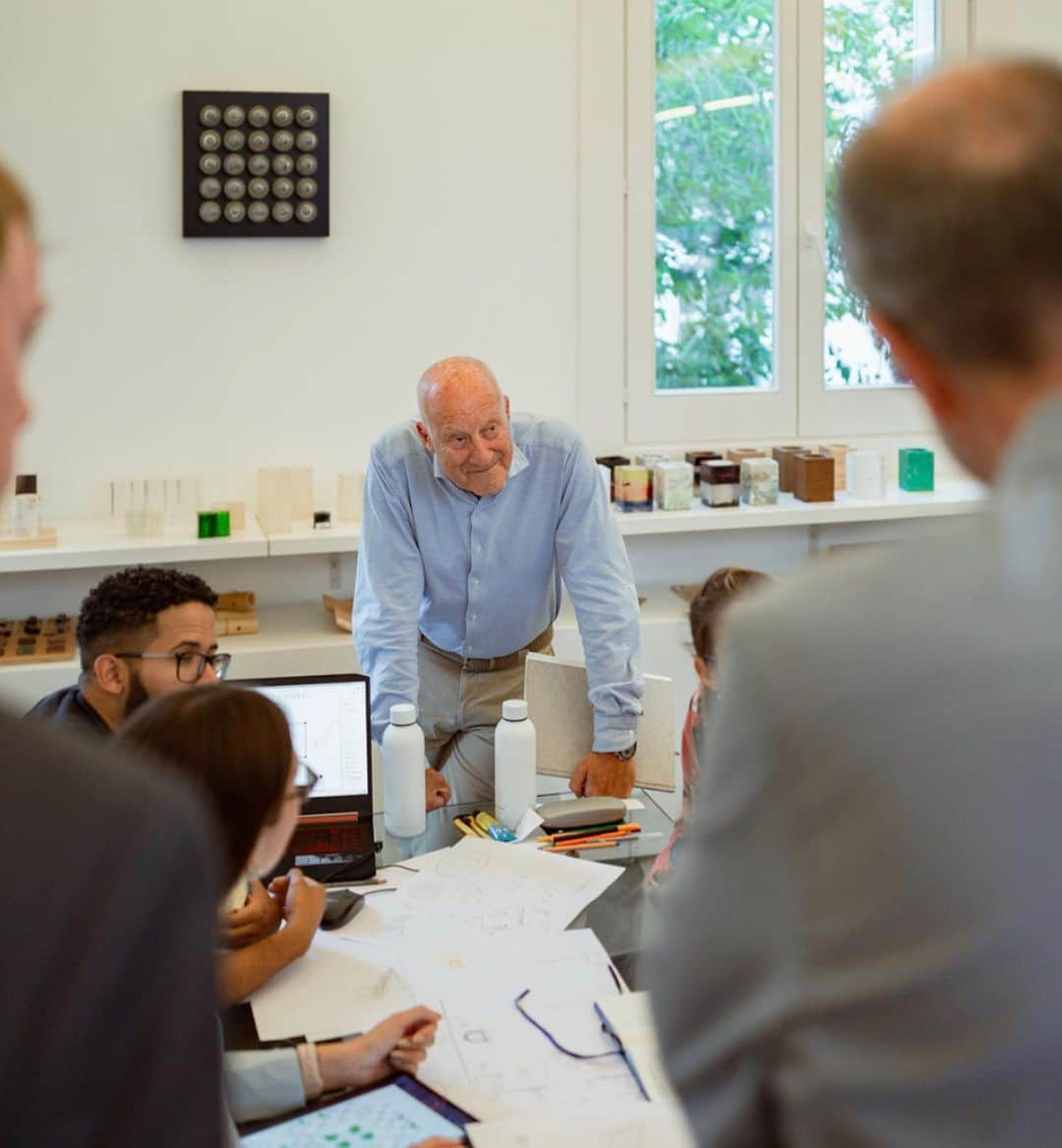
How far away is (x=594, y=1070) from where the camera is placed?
167 centimetres

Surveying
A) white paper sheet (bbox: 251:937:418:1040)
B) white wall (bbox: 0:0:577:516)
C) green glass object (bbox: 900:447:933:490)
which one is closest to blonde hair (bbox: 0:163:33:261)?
white paper sheet (bbox: 251:937:418:1040)

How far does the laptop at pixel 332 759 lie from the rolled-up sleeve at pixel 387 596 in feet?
1.73

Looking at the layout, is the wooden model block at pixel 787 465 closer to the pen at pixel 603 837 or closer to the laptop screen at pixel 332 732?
the pen at pixel 603 837

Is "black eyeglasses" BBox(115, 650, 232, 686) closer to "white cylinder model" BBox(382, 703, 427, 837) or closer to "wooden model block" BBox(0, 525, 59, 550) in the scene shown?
"white cylinder model" BBox(382, 703, 427, 837)

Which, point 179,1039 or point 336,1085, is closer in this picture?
point 179,1039

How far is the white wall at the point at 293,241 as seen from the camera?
3615 millimetres

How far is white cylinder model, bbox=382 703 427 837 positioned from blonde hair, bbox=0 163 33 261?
1.73 metres

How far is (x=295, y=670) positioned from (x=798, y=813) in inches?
114

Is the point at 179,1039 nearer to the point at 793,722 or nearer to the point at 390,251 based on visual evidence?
the point at 793,722

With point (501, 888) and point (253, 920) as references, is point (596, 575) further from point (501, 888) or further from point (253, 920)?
point (253, 920)

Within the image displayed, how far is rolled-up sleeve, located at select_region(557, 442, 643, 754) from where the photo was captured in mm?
2803

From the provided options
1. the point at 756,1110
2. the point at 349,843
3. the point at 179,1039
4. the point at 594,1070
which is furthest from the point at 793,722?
the point at 349,843

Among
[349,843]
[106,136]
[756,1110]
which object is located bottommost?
[349,843]

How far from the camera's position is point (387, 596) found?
9.45 feet
